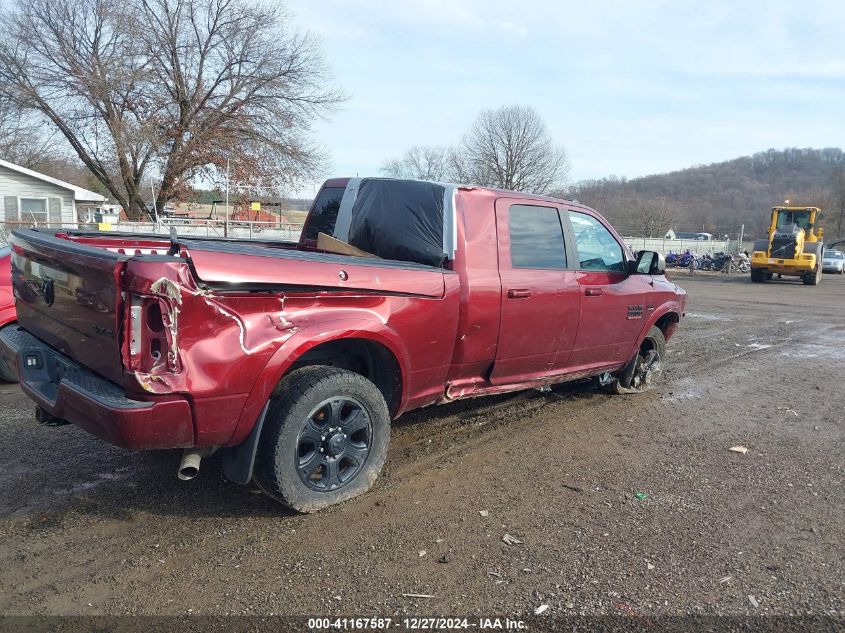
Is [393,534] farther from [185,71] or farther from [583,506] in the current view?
[185,71]

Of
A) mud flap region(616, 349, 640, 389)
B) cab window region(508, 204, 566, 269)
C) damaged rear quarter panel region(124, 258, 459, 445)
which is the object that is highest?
cab window region(508, 204, 566, 269)

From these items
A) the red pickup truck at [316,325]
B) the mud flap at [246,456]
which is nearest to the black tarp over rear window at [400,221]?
the red pickup truck at [316,325]

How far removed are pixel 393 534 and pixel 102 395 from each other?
162 centimetres

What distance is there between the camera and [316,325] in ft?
11.2

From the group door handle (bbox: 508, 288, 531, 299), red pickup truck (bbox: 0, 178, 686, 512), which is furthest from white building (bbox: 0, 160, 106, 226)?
door handle (bbox: 508, 288, 531, 299)

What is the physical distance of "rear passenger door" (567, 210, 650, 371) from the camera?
17.2ft

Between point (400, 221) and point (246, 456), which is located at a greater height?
point (400, 221)

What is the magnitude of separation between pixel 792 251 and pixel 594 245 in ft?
80.0

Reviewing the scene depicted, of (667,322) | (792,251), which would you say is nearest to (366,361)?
(667,322)

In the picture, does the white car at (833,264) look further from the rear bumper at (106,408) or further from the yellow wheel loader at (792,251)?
the rear bumper at (106,408)

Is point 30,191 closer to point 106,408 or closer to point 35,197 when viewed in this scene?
point 35,197

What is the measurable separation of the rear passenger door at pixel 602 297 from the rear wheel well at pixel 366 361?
1880 millimetres

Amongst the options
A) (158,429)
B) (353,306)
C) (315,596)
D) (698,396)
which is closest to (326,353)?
(353,306)

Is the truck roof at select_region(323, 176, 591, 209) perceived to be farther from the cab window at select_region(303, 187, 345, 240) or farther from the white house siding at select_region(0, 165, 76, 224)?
the white house siding at select_region(0, 165, 76, 224)
